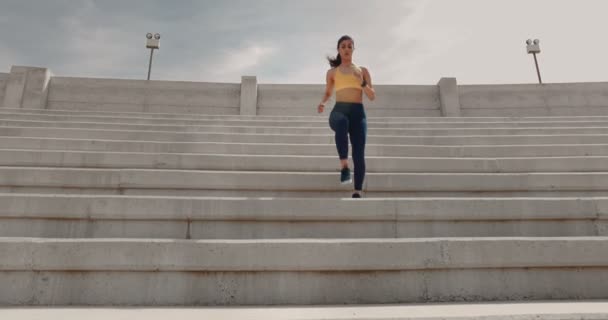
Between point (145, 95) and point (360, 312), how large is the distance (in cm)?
1093

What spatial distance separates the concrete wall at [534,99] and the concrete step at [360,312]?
986 centimetres

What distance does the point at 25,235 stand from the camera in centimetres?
300

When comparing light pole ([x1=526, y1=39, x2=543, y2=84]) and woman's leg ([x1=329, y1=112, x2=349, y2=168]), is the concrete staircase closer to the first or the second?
woman's leg ([x1=329, y1=112, x2=349, y2=168])

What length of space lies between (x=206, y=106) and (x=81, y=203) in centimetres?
833

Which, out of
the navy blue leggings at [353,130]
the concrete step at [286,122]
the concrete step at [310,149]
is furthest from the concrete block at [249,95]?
the navy blue leggings at [353,130]

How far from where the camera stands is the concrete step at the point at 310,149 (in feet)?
16.6

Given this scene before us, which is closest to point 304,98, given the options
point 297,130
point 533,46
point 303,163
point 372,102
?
point 372,102

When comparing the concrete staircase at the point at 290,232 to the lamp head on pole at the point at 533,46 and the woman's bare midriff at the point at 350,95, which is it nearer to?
the woman's bare midriff at the point at 350,95

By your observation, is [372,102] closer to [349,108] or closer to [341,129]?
[349,108]

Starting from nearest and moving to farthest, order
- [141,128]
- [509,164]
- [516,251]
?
[516,251] < [509,164] < [141,128]

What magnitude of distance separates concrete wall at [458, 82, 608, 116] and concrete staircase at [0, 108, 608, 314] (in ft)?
23.4

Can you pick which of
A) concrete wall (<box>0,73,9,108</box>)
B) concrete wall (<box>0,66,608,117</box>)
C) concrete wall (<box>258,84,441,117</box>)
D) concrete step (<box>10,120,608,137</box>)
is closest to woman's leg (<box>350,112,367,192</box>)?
concrete step (<box>10,120,608,137</box>)

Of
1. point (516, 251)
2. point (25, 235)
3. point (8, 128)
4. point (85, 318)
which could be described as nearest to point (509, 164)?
point (516, 251)

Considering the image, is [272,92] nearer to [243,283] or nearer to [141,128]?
[141,128]
